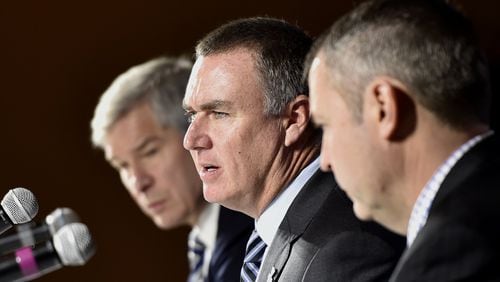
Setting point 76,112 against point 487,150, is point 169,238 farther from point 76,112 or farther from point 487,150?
point 487,150

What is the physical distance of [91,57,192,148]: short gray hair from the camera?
3.37m

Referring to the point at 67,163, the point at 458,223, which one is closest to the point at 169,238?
the point at 67,163

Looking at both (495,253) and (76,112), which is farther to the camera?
(76,112)

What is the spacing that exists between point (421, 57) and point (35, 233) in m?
0.80

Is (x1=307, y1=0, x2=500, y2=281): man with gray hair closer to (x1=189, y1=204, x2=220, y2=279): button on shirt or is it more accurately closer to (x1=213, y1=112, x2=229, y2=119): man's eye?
(x1=213, y1=112, x2=229, y2=119): man's eye

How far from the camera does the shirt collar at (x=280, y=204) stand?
2174 mm

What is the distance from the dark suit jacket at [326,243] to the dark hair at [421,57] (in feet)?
1.72

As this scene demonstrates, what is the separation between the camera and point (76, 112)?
168 inches

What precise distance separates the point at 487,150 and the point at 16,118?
3077 millimetres

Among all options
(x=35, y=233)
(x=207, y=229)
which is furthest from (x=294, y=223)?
(x=207, y=229)

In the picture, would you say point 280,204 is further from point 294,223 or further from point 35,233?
point 35,233

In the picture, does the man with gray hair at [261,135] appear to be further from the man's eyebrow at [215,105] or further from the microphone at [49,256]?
the microphone at [49,256]

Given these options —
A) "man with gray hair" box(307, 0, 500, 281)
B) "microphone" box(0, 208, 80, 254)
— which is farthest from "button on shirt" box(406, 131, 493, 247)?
"microphone" box(0, 208, 80, 254)

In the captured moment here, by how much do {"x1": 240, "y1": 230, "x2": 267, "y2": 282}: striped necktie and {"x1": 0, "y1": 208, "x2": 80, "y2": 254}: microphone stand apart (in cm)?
47
